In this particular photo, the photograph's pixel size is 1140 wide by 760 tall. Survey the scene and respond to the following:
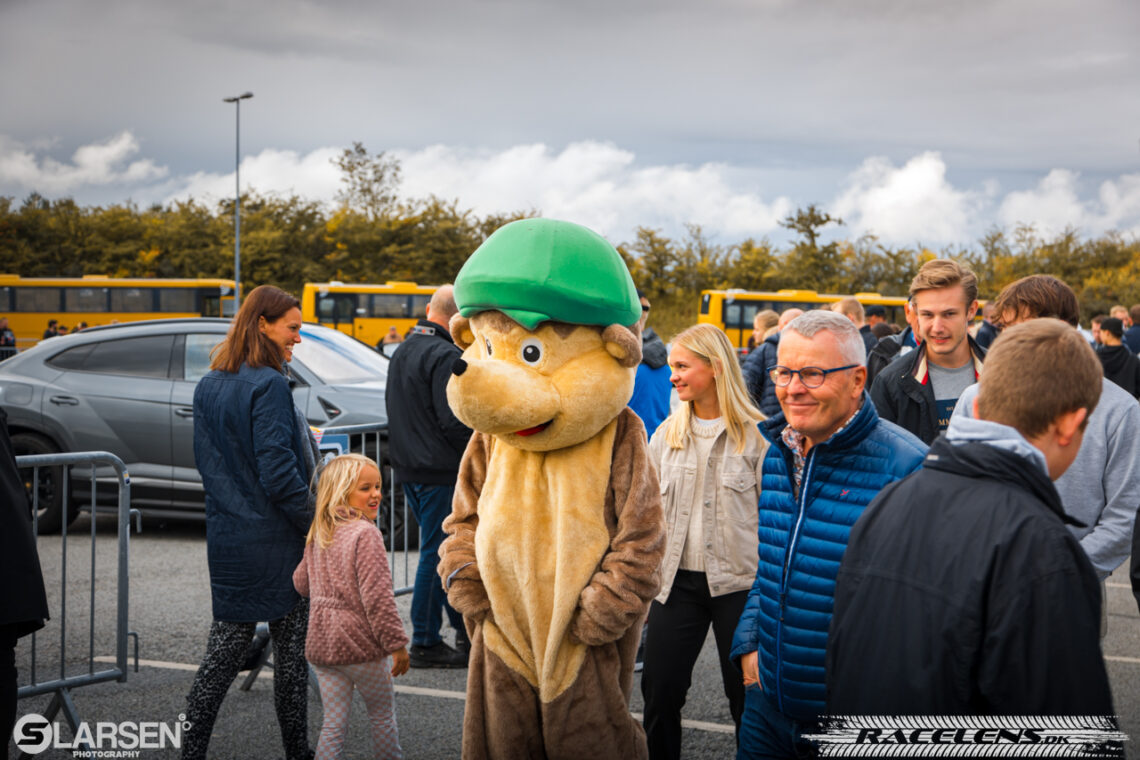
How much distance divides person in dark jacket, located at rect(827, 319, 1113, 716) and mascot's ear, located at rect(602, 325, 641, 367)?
1.18 metres

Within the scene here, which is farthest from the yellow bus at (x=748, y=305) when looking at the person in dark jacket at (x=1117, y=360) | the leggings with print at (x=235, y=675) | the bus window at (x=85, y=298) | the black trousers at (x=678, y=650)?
the leggings with print at (x=235, y=675)

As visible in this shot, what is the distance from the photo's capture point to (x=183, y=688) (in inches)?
192

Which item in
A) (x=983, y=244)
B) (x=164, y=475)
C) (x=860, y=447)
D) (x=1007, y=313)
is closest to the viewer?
(x=860, y=447)

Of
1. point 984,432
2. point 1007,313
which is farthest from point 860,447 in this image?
point 1007,313

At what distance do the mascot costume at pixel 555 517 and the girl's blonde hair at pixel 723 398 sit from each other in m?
0.90

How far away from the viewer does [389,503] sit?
24.1 ft

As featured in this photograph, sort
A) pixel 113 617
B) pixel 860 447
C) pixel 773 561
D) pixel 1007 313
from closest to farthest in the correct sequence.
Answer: pixel 860 447 → pixel 773 561 → pixel 1007 313 → pixel 113 617

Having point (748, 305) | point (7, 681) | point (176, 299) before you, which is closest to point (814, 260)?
point (748, 305)

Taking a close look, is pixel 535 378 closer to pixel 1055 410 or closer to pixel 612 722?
pixel 612 722

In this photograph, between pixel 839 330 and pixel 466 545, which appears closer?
pixel 839 330

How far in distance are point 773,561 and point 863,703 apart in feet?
3.40

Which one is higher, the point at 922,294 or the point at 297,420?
the point at 922,294

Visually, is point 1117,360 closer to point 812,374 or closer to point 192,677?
point 812,374

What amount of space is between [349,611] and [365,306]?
32776 millimetres
